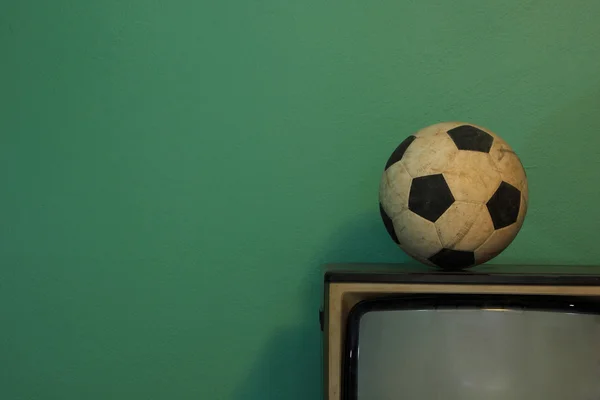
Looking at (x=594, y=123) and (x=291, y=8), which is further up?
(x=291, y=8)

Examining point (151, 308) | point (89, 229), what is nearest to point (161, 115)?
point (89, 229)

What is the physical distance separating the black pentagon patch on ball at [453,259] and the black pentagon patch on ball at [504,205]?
62 mm

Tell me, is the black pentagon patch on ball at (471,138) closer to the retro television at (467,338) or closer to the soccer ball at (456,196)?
the soccer ball at (456,196)

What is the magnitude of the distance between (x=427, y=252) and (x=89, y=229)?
0.75 meters

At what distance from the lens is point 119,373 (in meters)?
1.18

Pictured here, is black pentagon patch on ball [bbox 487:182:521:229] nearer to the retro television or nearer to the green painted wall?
the retro television

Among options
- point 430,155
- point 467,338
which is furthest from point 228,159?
point 467,338

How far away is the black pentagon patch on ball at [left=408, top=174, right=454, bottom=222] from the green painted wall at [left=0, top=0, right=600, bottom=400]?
36cm

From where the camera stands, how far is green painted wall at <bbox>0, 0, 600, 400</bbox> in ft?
3.87

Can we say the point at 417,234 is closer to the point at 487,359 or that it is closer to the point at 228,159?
the point at 487,359

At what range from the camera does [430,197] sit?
82 centimetres

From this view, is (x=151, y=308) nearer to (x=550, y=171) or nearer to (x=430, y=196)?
(x=430, y=196)

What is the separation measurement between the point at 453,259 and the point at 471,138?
0.19 m

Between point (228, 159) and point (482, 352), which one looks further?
point (228, 159)
